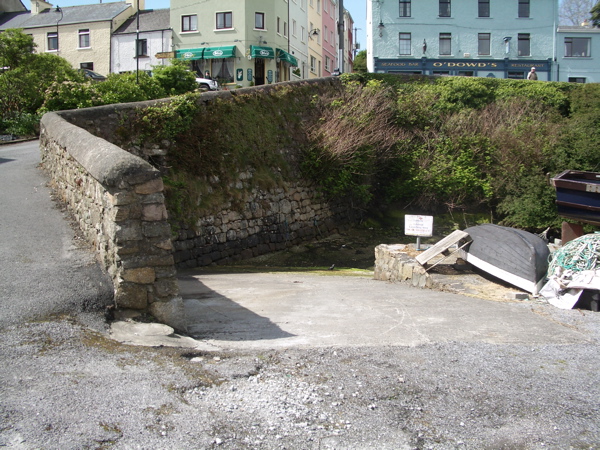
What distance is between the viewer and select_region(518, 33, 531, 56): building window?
37.1 m

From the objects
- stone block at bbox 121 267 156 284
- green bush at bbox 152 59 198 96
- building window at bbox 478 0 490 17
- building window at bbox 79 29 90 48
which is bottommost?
stone block at bbox 121 267 156 284

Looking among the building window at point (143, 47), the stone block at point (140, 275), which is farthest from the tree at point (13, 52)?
the building window at point (143, 47)

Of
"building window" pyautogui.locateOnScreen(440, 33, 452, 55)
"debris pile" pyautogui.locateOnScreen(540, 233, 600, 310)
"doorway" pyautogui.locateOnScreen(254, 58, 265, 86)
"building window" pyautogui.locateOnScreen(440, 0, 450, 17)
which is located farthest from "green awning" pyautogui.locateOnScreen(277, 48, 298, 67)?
"debris pile" pyautogui.locateOnScreen(540, 233, 600, 310)

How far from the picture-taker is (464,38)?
3675 cm

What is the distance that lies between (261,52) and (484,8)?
593 inches

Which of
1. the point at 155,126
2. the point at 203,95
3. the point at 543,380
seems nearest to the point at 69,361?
the point at 543,380

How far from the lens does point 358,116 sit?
59.8ft

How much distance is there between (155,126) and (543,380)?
973 centimetres

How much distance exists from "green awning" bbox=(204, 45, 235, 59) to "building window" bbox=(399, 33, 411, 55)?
11.2m

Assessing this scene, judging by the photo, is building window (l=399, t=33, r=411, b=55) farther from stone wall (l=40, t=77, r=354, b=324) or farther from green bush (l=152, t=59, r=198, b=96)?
green bush (l=152, t=59, r=198, b=96)

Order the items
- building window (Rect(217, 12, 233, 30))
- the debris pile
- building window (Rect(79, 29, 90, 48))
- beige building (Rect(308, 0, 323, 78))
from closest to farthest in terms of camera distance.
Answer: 1. the debris pile
2. building window (Rect(217, 12, 233, 30))
3. building window (Rect(79, 29, 90, 48))
4. beige building (Rect(308, 0, 323, 78))

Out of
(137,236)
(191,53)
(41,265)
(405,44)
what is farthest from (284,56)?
(137,236)

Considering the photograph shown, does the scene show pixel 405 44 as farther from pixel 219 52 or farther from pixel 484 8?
pixel 219 52

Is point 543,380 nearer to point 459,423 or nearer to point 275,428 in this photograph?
point 459,423
